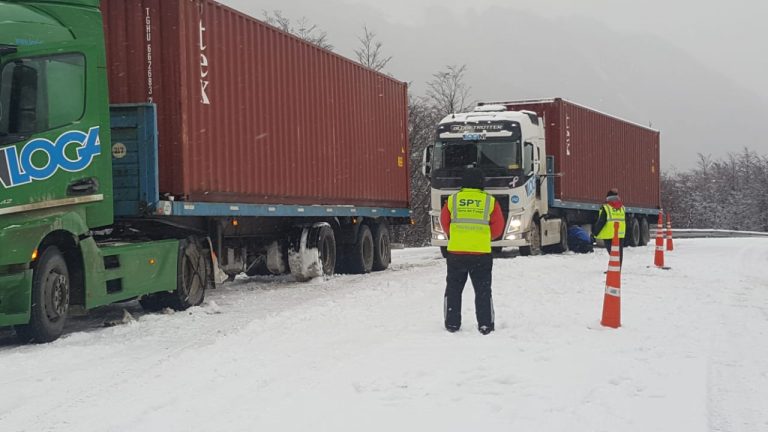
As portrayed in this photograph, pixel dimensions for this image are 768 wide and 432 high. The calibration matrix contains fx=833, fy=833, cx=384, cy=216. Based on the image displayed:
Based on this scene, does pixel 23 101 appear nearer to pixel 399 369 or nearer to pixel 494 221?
pixel 399 369

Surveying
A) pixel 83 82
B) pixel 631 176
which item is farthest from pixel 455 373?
pixel 631 176

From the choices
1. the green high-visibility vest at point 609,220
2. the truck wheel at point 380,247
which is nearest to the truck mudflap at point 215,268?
the truck wheel at point 380,247

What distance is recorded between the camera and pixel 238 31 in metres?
12.1

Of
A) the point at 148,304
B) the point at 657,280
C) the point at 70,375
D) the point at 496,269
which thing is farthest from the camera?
the point at 496,269

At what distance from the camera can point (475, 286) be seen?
8023 mm

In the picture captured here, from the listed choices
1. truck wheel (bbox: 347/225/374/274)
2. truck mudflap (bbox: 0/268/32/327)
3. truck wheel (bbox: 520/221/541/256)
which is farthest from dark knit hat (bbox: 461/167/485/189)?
truck wheel (bbox: 520/221/541/256)

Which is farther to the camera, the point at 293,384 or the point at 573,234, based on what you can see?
the point at 573,234

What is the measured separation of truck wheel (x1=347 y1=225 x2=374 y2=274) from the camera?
1666cm

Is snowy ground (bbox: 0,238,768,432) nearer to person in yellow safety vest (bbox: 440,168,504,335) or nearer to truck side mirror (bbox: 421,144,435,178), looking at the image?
person in yellow safety vest (bbox: 440,168,504,335)

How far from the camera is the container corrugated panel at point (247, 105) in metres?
10.4

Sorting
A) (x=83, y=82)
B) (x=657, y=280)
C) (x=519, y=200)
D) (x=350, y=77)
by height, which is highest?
(x=350, y=77)

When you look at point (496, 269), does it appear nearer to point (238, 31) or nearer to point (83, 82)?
point (238, 31)

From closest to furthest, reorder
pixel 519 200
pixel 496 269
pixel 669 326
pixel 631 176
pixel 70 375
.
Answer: pixel 70 375 → pixel 669 326 → pixel 496 269 → pixel 519 200 → pixel 631 176

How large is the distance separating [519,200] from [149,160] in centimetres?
948
